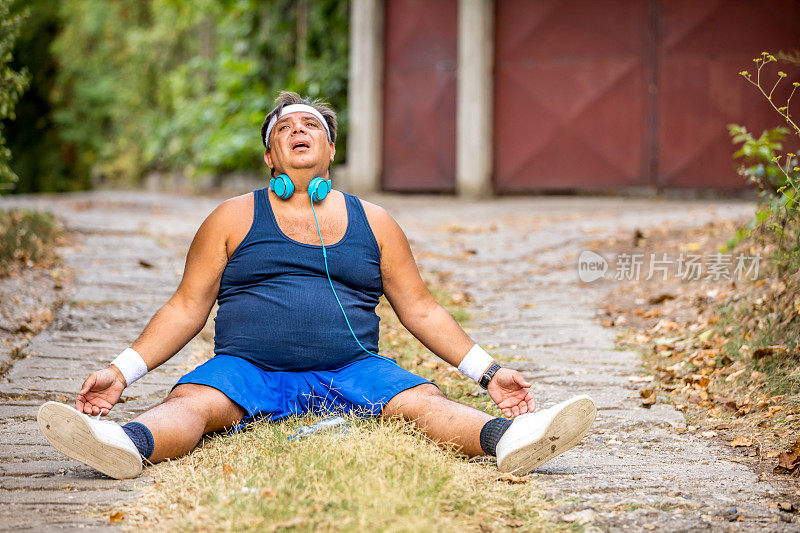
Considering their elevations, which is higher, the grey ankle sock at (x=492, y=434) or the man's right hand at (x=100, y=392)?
the man's right hand at (x=100, y=392)

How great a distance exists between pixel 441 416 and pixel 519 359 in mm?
1728

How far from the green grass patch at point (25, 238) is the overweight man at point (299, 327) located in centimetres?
325

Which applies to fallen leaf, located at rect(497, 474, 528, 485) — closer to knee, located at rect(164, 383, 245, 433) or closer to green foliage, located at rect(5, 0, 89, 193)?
knee, located at rect(164, 383, 245, 433)

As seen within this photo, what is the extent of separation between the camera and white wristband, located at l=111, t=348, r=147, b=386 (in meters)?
3.27

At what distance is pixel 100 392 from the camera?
3.21 metres

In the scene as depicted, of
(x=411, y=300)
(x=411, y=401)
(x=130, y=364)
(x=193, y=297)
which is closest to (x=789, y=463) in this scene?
(x=411, y=401)

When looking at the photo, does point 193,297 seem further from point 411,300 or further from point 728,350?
point 728,350

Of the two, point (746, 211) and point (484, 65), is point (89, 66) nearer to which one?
point (484, 65)

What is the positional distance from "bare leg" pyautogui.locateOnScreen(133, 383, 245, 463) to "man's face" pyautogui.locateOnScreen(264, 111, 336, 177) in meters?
0.95

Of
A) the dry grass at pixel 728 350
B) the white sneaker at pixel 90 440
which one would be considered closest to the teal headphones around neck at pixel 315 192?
the white sneaker at pixel 90 440

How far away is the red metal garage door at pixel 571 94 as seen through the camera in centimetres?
1174

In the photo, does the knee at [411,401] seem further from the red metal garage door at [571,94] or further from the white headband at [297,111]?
the red metal garage door at [571,94]

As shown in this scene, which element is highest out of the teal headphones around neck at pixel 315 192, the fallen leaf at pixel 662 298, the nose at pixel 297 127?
the nose at pixel 297 127

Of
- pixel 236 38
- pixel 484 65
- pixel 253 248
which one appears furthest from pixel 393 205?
pixel 253 248
